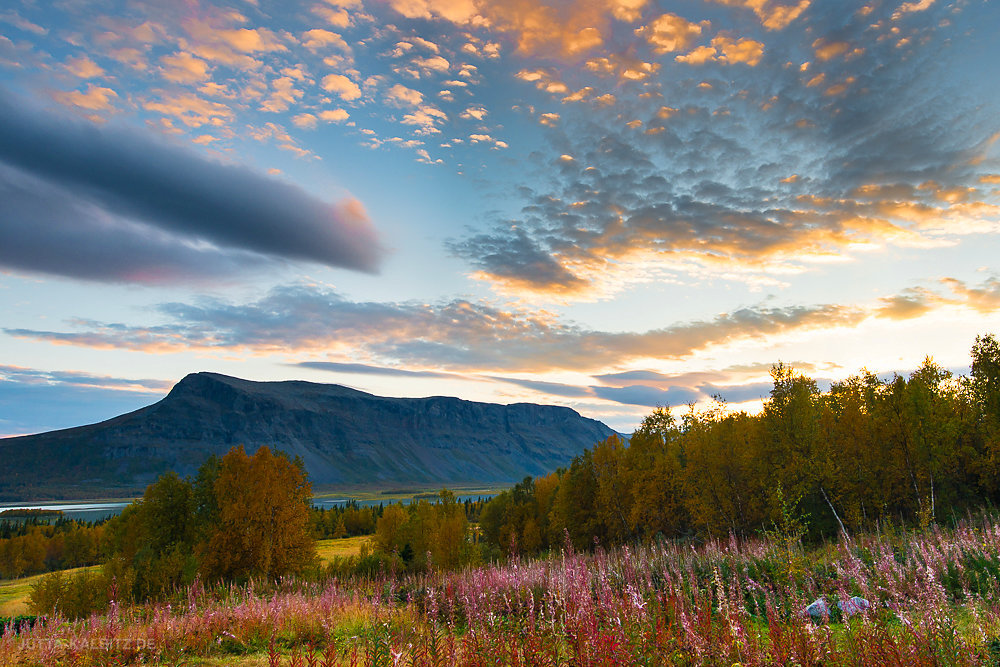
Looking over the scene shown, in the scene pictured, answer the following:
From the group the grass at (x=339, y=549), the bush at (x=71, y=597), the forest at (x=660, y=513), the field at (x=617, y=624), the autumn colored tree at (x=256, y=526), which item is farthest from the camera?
the grass at (x=339, y=549)

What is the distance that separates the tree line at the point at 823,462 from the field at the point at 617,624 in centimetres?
2043

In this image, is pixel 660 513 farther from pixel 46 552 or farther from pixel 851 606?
pixel 46 552

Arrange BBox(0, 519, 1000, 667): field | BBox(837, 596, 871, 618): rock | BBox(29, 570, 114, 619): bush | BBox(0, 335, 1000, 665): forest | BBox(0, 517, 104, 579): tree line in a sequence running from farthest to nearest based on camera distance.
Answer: BBox(0, 517, 104, 579): tree line, BBox(29, 570, 114, 619): bush, BBox(0, 335, 1000, 665): forest, BBox(837, 596, 871, 618): rock, BBox(0, 519, 1000, 667): field

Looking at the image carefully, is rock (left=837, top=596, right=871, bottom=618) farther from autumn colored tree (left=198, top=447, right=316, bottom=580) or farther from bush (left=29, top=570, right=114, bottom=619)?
bush (left=29, top=570, right=114, bottom=619)

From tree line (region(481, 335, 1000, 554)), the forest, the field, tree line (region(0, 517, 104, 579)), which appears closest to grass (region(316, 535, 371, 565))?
the forest

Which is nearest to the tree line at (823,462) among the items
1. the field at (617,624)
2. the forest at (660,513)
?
the forest at (660,513)

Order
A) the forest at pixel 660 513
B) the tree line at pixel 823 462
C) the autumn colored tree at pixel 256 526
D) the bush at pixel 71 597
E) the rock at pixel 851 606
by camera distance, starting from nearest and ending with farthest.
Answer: the rock at pixel 851 606 < the forest at pixel 660 513 < the tree line at pixel 823 462 < the autumn colored tree at pixel 256 526 < the bush at pixel 71 597

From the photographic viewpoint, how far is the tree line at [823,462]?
111ft

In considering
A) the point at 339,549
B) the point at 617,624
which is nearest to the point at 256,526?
the point at 617,624

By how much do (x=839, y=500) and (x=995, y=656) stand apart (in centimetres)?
3693

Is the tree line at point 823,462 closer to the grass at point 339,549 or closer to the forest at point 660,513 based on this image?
the forest at point 660,513

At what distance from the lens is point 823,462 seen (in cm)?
3534

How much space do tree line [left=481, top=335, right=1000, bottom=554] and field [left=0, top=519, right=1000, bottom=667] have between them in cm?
2043

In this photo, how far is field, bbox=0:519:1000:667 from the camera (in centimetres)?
502
